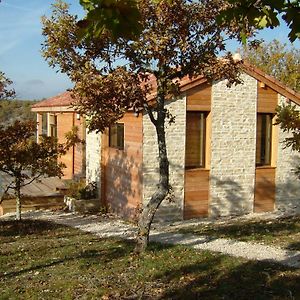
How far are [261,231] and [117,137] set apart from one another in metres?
5.57

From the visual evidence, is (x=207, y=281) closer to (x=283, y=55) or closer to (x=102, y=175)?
(x=102, y=175)

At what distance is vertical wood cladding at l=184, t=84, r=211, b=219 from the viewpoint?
13789 millimetres

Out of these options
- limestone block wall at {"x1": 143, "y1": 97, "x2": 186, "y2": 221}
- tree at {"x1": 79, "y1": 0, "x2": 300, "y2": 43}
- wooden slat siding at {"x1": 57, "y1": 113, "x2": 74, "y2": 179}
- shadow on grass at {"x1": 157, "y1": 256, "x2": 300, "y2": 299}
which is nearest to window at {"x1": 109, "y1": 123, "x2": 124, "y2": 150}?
limestone block wall at {"x1": 143, "y1": 97, "x2": 186, "y2": 221}

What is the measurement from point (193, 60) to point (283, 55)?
71.5ft

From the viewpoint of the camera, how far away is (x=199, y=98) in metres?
13.9

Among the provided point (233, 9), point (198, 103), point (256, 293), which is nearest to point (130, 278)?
point (256, 293)

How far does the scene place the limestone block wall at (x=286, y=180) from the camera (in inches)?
604

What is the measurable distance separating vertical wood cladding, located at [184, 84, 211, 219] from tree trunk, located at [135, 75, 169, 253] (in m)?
5.01

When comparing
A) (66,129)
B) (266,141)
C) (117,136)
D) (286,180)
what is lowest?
(286,180)

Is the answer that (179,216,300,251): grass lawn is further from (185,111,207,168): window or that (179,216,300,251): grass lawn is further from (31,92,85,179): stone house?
(31,92,85,179): stone house

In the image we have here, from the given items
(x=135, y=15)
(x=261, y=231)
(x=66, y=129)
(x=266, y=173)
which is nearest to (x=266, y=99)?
(x=266, y=173)

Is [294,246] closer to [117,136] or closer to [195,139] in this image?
[195,139]

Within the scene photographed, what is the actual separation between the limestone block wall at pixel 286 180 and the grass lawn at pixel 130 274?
6873mm

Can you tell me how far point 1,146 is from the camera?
38.9ft
